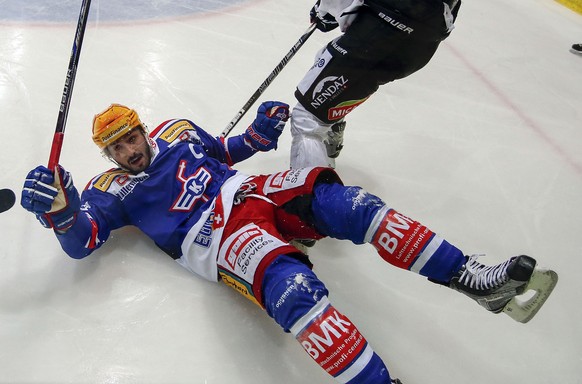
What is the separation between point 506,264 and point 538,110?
1867 millimetres

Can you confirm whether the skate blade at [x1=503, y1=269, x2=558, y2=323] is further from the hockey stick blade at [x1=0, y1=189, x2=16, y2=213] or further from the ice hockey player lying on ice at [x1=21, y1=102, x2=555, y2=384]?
the hockey stick blade at [x1=0, y1=189, x2=16, y2=213]

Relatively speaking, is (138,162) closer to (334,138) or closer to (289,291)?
(289,291)

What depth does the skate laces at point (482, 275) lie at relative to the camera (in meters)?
1.37

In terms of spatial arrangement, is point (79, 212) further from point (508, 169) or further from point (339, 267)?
point (508, 169)

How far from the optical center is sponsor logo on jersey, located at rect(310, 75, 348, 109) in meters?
1.77

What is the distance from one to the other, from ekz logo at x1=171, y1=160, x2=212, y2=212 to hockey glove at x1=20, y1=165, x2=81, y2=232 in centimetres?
31

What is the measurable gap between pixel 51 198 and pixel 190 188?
0.43 meters

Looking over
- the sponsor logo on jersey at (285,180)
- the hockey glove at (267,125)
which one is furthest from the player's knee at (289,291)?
the hockey glove at (267,125)

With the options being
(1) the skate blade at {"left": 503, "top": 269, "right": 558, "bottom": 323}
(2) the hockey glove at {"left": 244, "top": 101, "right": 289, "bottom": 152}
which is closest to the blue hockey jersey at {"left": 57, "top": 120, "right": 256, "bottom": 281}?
(2) the hockey glove at {"left": 244, "top": 101, "right": 289, "bottom": 152}

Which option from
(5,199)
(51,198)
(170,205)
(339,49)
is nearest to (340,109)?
(339,49)

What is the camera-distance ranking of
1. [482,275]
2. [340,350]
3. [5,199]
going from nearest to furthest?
1. [340,350]
2. [482,275]
3. [5,199]

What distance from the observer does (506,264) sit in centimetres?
137

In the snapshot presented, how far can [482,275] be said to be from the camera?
141 centimetres

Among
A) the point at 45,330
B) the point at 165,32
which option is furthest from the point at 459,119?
the point at 45,330
